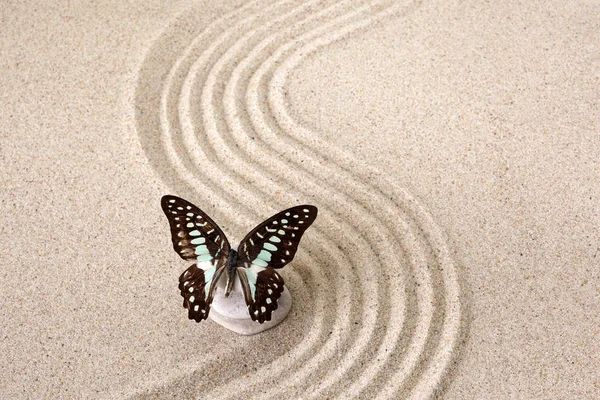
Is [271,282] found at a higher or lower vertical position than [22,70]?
lower

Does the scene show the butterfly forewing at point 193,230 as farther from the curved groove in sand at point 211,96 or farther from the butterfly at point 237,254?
the curved groove in sand at point 211,96

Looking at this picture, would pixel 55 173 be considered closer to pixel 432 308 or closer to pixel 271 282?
pixel 271 282

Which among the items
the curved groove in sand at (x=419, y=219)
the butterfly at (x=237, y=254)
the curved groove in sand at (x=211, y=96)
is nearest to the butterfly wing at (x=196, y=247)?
the butterfly at (x=237, y=254)

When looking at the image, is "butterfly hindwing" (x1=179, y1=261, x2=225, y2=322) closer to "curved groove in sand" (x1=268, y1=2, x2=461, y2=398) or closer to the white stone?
the white stone

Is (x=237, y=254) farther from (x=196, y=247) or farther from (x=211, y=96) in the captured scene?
(x=211, y=96)

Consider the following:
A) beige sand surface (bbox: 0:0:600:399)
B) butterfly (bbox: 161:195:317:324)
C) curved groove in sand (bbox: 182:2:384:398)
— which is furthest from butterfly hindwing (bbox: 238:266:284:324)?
curved groove in sand (bbox: 182:2:384:398)

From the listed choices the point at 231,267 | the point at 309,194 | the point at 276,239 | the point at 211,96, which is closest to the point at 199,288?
the point at 231,267

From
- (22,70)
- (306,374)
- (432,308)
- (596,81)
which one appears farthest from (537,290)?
(22,70)

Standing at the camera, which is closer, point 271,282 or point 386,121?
point 271,282
